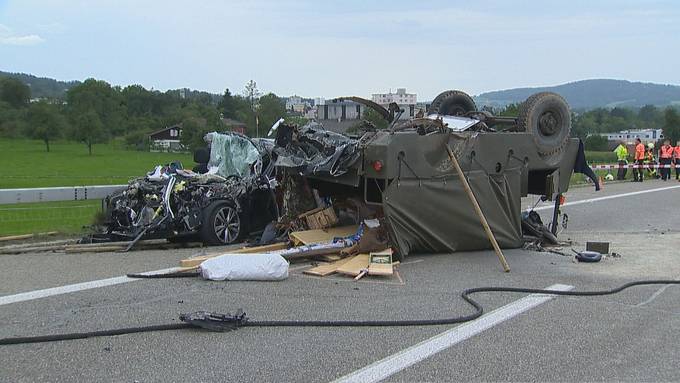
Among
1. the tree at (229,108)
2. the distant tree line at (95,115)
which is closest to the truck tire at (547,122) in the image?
the tree at (229,108)

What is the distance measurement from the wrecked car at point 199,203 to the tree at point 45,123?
95479 mm

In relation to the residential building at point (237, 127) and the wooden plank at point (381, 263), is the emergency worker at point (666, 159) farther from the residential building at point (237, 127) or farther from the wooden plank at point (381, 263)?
the wooden plank at point (381, 263)

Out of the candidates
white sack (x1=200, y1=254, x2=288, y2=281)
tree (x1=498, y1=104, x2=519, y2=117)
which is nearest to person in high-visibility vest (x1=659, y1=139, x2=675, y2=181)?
tree (x1=498, y1=104, x2=519, y2=117)

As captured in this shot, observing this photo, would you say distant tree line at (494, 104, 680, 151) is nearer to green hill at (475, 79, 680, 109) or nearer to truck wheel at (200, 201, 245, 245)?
green hill at (475, 79, 680, 109)

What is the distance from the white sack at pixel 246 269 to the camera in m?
7.74

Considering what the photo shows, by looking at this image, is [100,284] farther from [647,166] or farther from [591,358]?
[647,166]

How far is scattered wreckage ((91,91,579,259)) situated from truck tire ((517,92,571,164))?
0.06ft

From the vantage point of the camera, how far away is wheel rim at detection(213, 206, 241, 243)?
1029 centimetres

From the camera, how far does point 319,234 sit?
32.0 feet

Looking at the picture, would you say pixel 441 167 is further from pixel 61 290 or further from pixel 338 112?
pixel 61 290

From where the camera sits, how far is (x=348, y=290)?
24.5 ft

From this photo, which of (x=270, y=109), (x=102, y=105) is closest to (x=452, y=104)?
(x=270, y=109)

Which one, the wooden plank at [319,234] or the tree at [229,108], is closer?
the wooden plank at [319,234]

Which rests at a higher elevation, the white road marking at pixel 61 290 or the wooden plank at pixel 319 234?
the wooden plank at pixel 319 234
